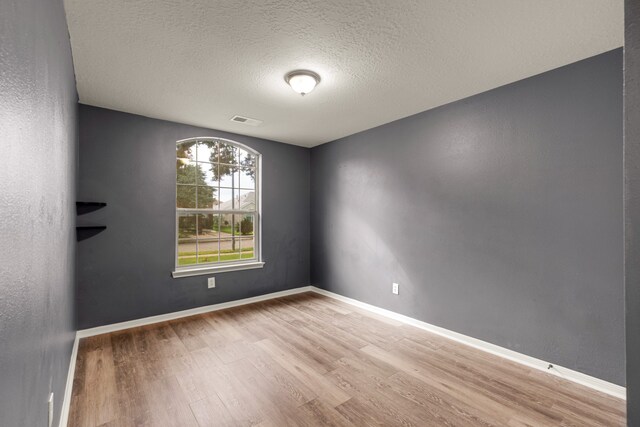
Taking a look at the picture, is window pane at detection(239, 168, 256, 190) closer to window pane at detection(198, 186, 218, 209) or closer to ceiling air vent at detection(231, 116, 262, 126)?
window pane at detection(198, 186, 218, 209)

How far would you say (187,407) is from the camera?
1.93m

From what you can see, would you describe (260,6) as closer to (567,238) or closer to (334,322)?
(567,238)

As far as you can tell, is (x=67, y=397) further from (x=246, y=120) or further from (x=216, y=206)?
(x=246, y=120)

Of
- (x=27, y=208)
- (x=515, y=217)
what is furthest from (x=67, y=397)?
(x=515, y=217)

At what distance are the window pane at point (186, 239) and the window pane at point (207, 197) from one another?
0.21 metres

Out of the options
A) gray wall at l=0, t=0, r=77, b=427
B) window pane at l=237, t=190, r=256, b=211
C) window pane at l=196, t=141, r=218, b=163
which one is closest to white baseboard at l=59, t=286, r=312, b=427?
gray wall at l=0, t=0, r=77, b=427

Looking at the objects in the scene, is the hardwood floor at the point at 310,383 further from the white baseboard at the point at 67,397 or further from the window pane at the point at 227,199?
the window pane at the point at 227,199

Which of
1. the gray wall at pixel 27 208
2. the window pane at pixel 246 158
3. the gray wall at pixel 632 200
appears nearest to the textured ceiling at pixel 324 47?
the gray wall at pixel 27 208

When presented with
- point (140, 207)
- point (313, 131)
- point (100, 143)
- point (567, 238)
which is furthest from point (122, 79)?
point (567, 238)

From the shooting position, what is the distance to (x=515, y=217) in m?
2.57

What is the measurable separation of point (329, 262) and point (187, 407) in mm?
2896

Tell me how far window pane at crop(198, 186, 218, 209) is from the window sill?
0.83 metres

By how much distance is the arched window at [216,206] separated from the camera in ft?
12.5

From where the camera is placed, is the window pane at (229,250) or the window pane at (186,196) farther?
the window pane at (229,250)
